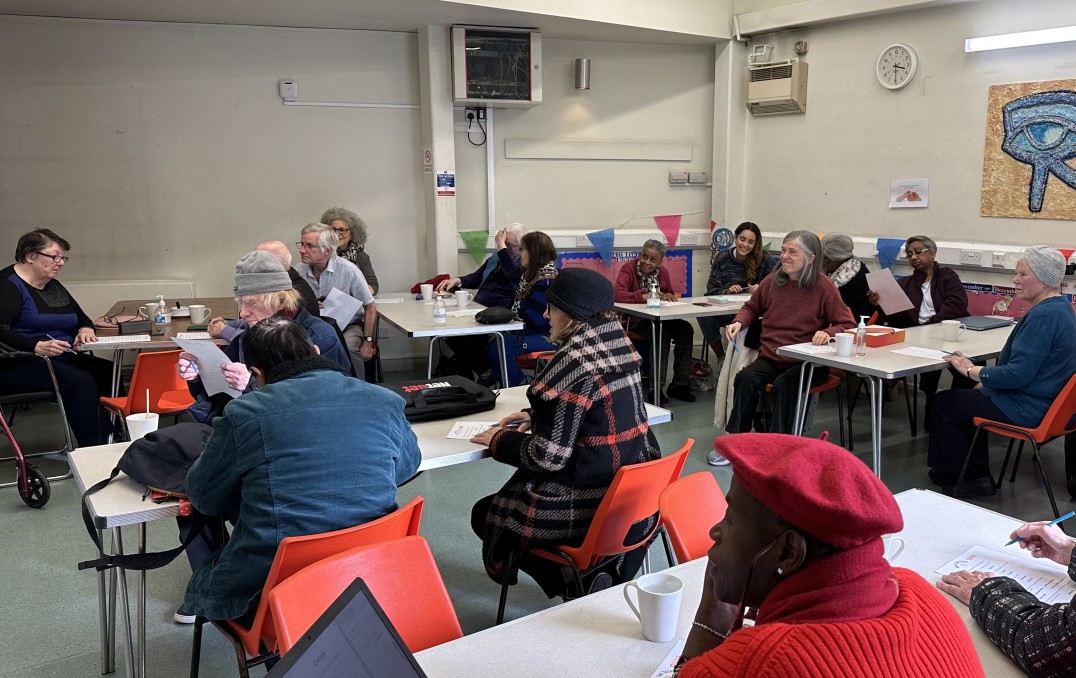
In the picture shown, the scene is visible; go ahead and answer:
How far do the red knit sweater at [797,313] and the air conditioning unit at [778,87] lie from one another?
2985mm

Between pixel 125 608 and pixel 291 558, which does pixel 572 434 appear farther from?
pixel 125 608

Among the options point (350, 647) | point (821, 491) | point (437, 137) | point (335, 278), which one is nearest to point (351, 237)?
point (437, 137)

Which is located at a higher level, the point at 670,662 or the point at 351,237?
the point at 351,237

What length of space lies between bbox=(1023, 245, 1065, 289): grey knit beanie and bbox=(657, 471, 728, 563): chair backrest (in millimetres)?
2416

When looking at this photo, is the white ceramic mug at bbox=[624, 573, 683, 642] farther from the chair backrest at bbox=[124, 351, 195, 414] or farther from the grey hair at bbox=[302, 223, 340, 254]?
the grey hair at bbox=[302, 223, 340, 254]

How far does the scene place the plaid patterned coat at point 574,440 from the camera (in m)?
2.40

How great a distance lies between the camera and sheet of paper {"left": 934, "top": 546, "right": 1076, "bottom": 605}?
1676mm

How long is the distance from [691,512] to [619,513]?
0.37m

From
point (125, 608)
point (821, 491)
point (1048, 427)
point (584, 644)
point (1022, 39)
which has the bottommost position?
point (125, 608)

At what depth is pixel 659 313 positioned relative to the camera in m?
5.50

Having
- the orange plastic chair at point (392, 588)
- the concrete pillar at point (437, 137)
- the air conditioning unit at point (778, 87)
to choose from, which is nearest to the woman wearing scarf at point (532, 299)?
the concrete pillar at point (437, 137)

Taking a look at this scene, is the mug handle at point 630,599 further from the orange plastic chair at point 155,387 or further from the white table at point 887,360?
the orange plastic chair at point 155,387

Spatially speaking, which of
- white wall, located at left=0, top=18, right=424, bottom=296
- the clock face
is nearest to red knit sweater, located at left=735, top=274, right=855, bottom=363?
the clock face

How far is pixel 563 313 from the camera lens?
253 centimetres
